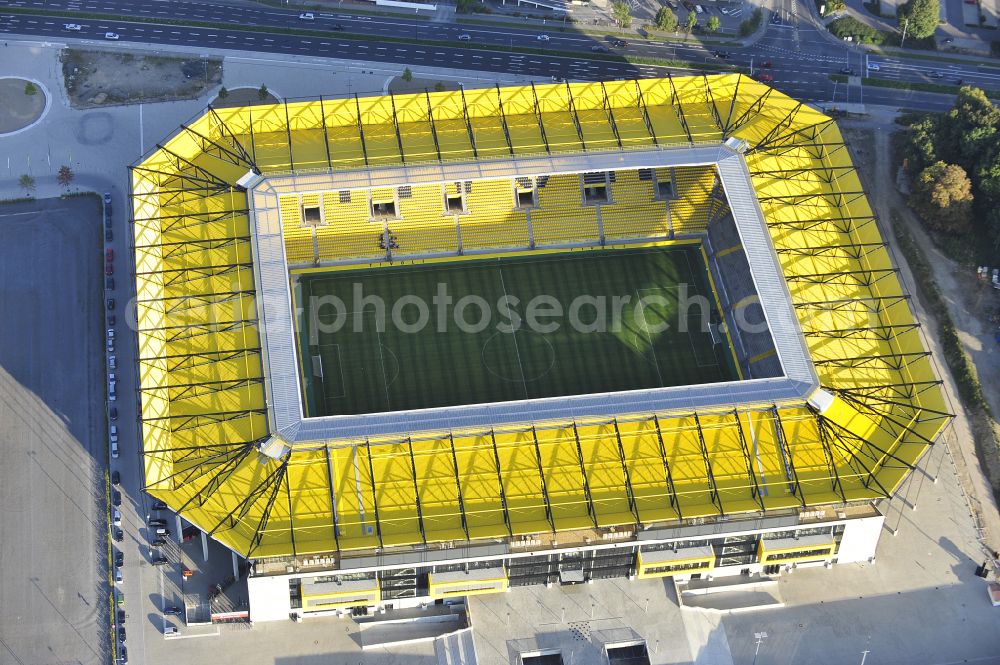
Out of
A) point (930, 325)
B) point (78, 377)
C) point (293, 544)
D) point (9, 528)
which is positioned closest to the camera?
point (293, 544)

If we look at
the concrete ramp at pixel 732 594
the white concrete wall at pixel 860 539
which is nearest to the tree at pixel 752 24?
the white concrete wall at pixel 860 539

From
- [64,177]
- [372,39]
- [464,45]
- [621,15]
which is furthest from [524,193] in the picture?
[64,177]

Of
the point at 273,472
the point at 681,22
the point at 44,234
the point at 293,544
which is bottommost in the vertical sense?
the point at 293,544

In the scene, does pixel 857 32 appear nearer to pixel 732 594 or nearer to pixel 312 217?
pixel 312 217

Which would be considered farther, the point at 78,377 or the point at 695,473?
the point at 78,377

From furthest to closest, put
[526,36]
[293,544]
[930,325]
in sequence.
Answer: [526,36]
[930,325]
[293,544]

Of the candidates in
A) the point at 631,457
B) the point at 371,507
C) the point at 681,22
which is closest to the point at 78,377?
the point at 371,507

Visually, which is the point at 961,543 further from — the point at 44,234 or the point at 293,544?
the point at 44,234
